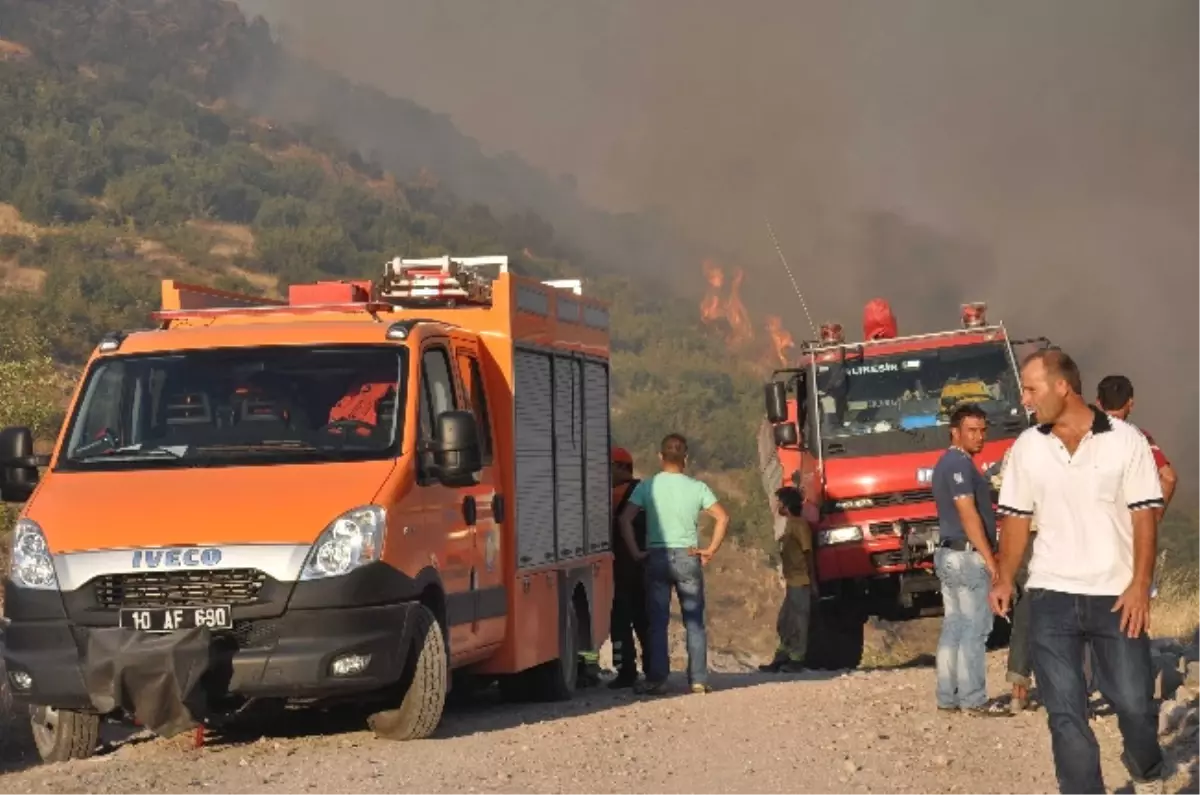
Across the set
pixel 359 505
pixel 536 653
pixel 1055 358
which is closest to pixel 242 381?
pixel 359 505

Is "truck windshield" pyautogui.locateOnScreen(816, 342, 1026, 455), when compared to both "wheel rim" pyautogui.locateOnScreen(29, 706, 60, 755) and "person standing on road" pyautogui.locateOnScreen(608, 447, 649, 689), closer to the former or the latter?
"person standing on road" pyautogui.locateOnScreen(608, 447, 649, 689)

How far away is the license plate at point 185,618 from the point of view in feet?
33.2

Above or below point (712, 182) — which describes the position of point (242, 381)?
below

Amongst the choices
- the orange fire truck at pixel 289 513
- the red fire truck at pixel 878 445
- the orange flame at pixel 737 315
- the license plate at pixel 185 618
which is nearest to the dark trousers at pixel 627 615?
the orange fire truck at pixel 289 513

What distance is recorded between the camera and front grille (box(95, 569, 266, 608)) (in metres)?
10.2

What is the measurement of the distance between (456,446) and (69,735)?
2595 millimetres

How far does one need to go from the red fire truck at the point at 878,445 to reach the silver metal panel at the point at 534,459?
4.97m

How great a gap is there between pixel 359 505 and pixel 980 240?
41.9 metres

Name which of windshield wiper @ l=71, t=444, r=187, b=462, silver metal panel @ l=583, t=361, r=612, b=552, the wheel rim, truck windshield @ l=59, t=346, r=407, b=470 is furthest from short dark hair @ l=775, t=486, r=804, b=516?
windshield wiper @ l=71, t=444, r=187, b=462

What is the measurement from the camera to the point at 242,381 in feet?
37.1

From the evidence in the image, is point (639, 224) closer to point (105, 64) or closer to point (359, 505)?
point (105, 64)

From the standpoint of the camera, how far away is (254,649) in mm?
10133

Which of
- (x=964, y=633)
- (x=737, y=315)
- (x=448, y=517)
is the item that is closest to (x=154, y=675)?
(x=448, y=517)

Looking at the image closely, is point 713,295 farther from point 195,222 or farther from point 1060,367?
point 1060,367
